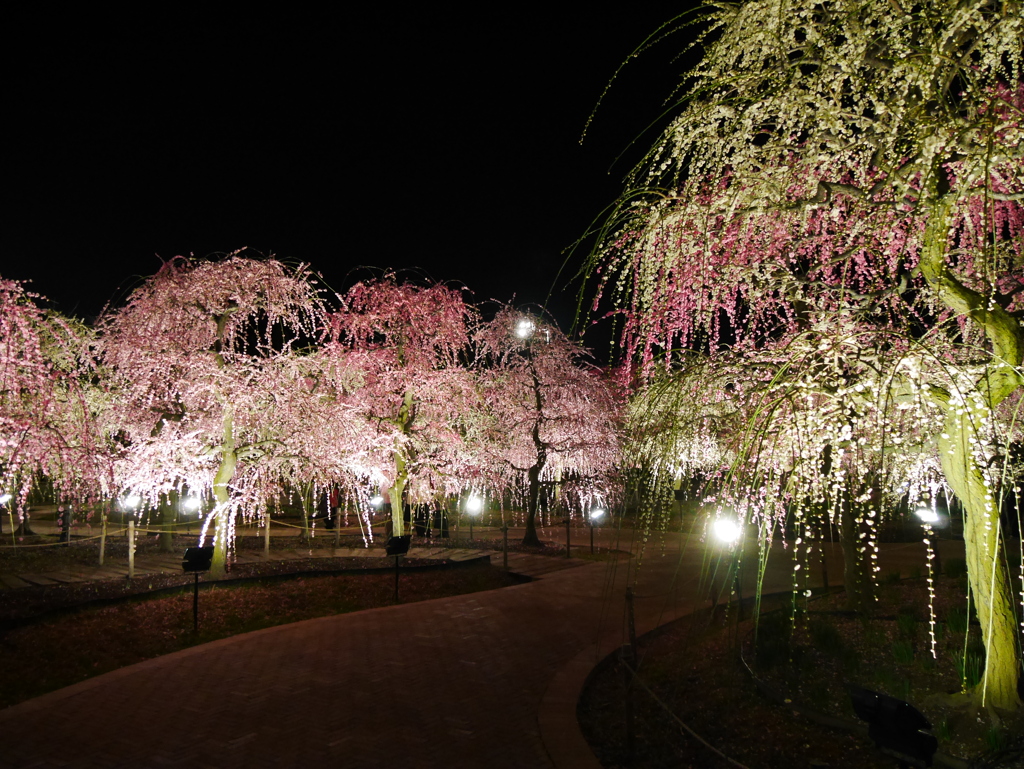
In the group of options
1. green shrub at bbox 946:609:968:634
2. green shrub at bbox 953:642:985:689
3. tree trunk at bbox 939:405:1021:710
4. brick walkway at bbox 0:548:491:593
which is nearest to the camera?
tree trunk at bbox 939:405:1021:710

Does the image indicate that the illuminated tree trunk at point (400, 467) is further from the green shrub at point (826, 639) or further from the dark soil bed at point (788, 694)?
the green shrub at point (826, 639)

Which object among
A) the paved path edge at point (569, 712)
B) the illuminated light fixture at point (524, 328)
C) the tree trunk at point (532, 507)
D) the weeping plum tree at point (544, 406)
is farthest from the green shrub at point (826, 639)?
the illuminated light fixture at point (524, 328)

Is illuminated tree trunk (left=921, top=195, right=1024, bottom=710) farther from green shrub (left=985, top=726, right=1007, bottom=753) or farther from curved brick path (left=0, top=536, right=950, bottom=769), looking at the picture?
curved brick path (left=0, top=536, right=950, bottom=769)

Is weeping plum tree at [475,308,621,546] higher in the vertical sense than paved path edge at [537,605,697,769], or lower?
higher

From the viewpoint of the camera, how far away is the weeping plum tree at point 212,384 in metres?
12.4

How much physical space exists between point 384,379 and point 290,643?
7.98 metres

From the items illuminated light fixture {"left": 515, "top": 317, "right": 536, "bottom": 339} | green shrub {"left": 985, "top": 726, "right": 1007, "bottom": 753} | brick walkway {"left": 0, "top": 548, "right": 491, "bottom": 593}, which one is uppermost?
illuminated light fixture {"left": 515, "top": 317, "right": 536, "bottom": 339}

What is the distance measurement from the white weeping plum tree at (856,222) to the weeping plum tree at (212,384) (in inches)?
341

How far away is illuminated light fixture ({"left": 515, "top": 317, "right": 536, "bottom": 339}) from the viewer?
19.6m

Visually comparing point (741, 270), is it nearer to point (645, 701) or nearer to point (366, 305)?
point (645, 701)

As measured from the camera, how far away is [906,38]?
458cm

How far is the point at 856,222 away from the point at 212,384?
11.1 metres

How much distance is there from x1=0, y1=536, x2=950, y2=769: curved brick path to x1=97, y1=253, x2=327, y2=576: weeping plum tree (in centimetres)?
410

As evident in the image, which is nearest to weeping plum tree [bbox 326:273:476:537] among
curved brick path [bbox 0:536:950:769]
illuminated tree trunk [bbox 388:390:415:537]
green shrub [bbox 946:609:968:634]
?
illuminated tree trunk [bbox 388:390:415:537]
